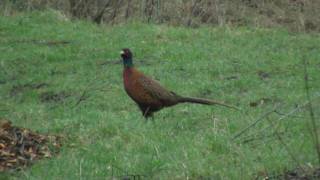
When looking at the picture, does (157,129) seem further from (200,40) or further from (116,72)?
(200,40)

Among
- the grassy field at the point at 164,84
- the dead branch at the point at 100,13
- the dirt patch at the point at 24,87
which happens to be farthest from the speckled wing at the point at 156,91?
the dead branch at the point at 100,13

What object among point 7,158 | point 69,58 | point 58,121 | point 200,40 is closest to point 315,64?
point 200,40

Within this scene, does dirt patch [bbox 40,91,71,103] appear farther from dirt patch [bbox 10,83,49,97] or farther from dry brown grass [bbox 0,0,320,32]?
dry brown grass [bbox 0,0,320,32]

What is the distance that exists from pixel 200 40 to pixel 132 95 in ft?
19.4

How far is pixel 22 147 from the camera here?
7.13 metres

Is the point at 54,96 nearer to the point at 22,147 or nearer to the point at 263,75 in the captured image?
the point at 263,75

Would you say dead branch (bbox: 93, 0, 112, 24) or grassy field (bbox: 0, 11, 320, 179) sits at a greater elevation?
grassy field (bbox: 0, 11, 320, 179)

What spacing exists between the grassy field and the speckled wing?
0.23 metres

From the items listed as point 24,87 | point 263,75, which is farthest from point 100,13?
point 263,75

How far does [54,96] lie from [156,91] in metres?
2.88

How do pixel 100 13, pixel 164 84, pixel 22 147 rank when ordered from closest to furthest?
1. pixel 22 147
2. pixel 164 84
3. pixel 100 13

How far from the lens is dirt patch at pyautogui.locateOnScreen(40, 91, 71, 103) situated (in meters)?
10.9

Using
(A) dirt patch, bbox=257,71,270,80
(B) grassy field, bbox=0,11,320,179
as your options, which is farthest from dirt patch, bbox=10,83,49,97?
(A) dirt patch, bbox=257,71,270,80

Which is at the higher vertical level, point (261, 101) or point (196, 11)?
point (261, 101)
